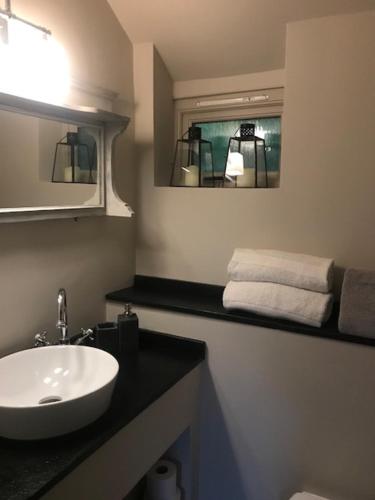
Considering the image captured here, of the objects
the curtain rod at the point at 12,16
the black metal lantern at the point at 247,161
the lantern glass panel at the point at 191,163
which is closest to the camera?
the curtain rod at the point at 12,16

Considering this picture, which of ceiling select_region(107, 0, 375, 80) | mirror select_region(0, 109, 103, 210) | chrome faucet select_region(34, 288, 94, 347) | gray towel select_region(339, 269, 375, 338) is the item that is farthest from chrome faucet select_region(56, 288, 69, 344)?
ceiling select_region(107, 0, 375, 80)

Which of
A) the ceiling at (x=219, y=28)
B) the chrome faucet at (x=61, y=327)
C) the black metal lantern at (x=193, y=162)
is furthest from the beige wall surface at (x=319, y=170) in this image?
the chrome faucet at (x=61, y=327)

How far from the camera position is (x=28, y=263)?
1.46 meters

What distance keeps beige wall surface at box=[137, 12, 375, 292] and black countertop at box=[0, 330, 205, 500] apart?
384 millimetres

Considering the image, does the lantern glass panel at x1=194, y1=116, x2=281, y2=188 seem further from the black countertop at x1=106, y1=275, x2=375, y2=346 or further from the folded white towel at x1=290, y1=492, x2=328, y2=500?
the folded white towel at x1=290, y1=492, x2=328, y2=500

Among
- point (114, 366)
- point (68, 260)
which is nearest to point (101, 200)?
point (68, 260)

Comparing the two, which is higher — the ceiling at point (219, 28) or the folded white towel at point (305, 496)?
the ceiling at point (219, 28)

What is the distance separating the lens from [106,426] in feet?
3.85

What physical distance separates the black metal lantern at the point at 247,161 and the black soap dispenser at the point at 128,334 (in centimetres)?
77

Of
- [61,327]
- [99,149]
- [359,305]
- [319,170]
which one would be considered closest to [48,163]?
[99,149]

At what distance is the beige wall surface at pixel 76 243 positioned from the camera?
1.42 m

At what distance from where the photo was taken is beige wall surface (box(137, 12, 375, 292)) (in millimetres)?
1521

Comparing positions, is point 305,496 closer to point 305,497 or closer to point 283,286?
point 305,497

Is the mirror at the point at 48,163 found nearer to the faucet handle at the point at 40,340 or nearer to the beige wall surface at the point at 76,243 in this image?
the beige wall surface at the point at 76,243
